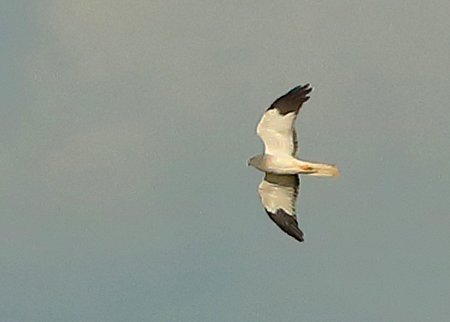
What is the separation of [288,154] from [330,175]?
96.0 inches

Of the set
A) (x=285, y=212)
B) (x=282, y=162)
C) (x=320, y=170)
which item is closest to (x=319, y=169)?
(x=320, y=170)

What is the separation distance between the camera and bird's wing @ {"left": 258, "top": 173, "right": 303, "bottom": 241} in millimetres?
46062

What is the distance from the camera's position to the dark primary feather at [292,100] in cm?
4528

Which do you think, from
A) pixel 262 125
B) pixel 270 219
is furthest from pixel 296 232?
pixel 262 125

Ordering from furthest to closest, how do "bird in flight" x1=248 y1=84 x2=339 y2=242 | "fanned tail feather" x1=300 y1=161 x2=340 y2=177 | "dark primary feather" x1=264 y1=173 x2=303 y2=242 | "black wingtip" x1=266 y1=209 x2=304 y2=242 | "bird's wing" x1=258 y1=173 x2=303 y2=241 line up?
"bird's wing" x1=258 y1=173 x2=303 y2=241 → "dark primary feather" x1=264 y1=173 x2=303 y2=242 → "black wingtip" x1=266 y1=209 x2=304 y2=242 → "bird in flight" x1=248 y1=84 x2=339 y2=242 → "fanned tail feather" x1=300 y1=161 x2=340 y2=177

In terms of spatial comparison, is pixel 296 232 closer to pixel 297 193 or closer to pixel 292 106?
pixel 297 193

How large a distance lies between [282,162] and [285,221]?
2.59m

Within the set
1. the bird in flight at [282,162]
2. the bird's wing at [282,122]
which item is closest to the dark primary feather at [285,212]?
the bird in flight at [282,162]

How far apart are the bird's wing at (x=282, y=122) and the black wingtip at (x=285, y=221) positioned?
8.06 ft

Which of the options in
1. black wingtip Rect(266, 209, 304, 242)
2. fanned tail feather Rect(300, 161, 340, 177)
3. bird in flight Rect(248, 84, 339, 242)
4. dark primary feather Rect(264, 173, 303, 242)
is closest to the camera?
fanned tail feather Rect(300, 161, 340, 177)

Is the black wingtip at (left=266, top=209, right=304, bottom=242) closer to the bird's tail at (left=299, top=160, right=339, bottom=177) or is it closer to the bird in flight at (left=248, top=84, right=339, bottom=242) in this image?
the bird in flight at (left=248, top=84, right=339, bottom=242)

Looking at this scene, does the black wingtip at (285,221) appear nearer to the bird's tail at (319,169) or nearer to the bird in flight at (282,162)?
the bird in flight at (282,162)

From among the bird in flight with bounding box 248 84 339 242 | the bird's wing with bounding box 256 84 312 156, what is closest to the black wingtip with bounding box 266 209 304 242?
the bird in flight with bounding box 248 84 339 242

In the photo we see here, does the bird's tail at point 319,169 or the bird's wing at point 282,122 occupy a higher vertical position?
the bird's wing at point 282,122
